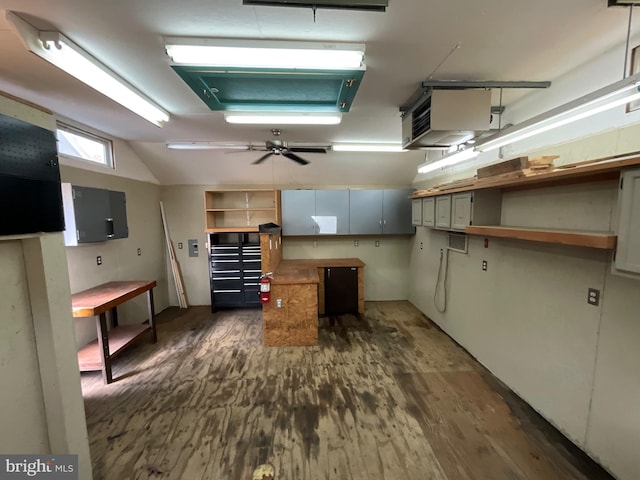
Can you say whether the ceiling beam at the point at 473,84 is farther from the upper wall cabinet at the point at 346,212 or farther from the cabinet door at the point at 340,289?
the cabinet door at the point at 340,289

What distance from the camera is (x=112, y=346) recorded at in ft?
9.52

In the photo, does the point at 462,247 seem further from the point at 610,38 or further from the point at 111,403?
the point at 111,403

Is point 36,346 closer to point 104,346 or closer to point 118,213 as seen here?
point 104,346

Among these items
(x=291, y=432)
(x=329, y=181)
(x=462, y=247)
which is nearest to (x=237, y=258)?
(x=329, y=181)

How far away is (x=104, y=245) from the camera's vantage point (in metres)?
3.42

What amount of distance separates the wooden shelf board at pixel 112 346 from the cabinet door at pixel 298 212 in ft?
8.85

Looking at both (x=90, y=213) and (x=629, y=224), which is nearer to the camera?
(x=629, y=224)

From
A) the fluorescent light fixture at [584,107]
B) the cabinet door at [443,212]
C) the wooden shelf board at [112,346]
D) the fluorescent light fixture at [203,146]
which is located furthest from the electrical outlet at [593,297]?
the wooden shelf board at [112,346]

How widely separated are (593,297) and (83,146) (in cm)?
557

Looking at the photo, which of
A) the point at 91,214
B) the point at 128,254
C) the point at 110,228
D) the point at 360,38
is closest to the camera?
the point at 360,38

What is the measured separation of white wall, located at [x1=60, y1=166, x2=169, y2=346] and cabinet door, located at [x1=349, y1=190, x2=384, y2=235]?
3.74m

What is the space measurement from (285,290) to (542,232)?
273cm

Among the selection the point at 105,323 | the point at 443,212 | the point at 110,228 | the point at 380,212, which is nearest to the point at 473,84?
the point at 443,212

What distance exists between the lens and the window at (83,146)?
→ 2916 mm
